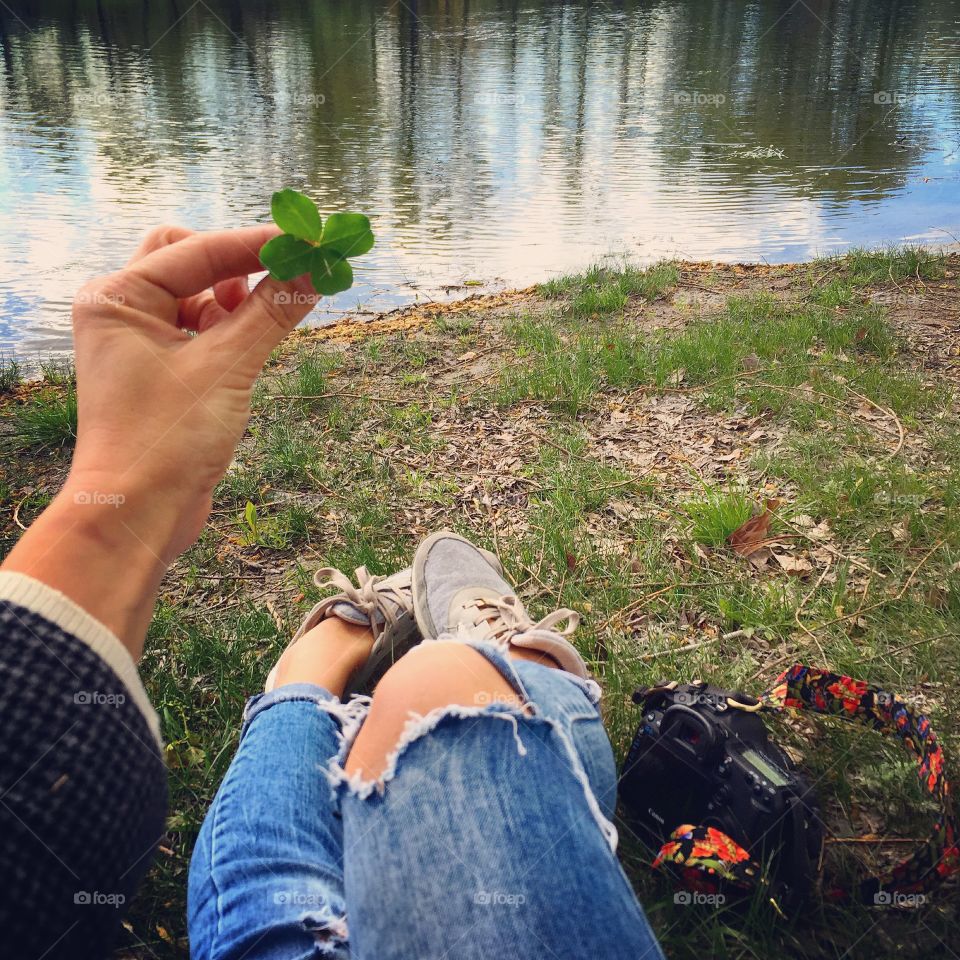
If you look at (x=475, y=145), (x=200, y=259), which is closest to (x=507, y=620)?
(x=200, y=259)

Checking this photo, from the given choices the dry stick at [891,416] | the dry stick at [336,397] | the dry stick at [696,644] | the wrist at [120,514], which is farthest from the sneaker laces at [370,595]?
the dry stick at [891,416]

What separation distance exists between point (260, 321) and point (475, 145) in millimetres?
10684

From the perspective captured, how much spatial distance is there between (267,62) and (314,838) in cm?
2079

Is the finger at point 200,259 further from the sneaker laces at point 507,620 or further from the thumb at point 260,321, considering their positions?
the sneaker laces at point 507,620

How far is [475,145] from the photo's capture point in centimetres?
1052

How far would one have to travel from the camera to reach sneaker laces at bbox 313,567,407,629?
1.97 metres

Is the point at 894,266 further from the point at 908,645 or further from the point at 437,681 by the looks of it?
the point at 437,681

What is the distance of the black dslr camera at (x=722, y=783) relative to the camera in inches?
51.2

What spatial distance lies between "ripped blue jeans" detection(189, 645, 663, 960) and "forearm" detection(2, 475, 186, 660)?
0.49 metres

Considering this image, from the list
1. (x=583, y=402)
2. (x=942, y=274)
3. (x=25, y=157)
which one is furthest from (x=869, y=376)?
(x=25, y=157)

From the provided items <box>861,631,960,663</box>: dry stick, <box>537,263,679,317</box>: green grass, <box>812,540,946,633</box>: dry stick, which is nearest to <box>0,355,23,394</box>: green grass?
<box>537,263,679,317</box>: green grass

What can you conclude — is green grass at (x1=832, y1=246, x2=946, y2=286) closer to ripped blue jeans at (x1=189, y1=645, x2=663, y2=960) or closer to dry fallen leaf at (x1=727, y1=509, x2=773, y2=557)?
dry fallen leaf at (x1=727, y1=509, x2=773, y2=557)

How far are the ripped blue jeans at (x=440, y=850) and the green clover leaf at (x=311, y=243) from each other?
0.75 meters


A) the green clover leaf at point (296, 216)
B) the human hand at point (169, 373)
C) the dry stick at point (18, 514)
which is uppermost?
the green clover leaf at point (296, 216)
